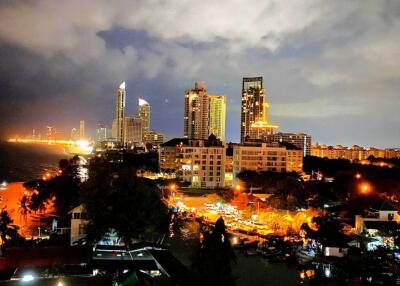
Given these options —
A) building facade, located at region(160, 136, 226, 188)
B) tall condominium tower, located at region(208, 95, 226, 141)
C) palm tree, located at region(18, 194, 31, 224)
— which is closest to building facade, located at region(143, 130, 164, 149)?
tall condominium tower, located at region(208, 95, 226, 141)

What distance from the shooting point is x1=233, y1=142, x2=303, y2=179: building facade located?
99.3ft

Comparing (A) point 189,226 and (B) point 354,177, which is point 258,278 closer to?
(A) point 189,226

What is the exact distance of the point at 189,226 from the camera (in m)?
16.6

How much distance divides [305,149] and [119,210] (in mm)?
45576

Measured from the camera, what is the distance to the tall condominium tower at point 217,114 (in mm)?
62541

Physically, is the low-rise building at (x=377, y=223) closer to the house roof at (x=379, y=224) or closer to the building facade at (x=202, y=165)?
the house roof at (x=379, y=224)

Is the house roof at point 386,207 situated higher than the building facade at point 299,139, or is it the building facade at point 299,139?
the building facade at point 299,139

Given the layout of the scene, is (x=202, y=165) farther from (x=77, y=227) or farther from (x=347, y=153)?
(x=347, y=153)

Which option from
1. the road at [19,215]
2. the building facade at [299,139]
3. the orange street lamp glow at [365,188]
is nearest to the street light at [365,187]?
the orange street lamp glow at [365,188]

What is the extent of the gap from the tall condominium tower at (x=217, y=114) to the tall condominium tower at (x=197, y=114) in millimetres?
4903

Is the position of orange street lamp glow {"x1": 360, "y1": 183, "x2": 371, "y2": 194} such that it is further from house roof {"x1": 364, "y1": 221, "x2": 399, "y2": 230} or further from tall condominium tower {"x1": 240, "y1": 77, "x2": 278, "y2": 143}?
tall condominium tower {"x1": 240, "y1": 77, "x2": 278, "y2": 143}

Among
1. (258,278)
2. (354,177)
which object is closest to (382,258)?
(258,278)

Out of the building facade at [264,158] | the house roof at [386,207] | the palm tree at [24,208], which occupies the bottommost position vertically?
the palm tree at [24,208]

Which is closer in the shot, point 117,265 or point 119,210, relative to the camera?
point 117,265
